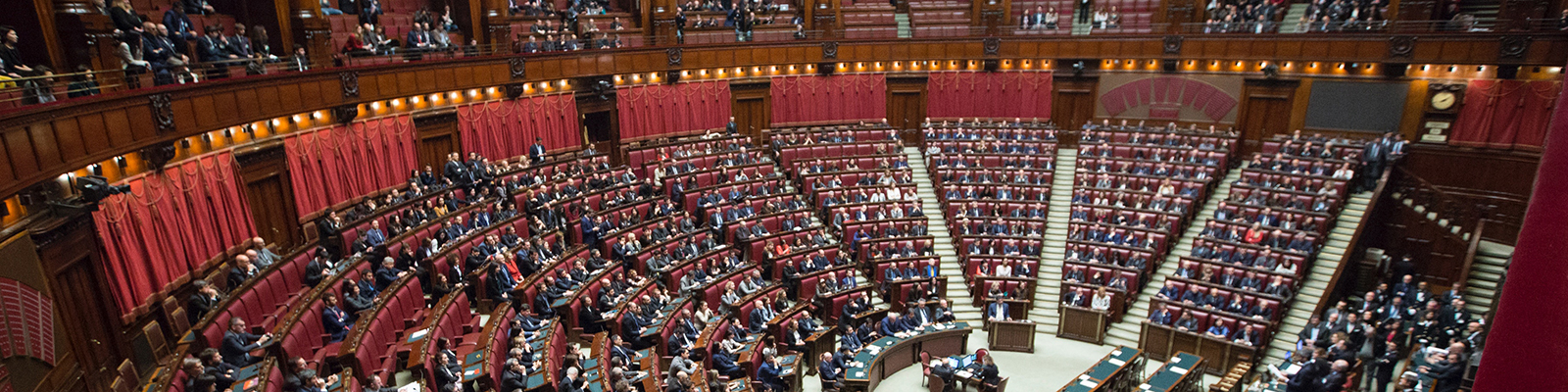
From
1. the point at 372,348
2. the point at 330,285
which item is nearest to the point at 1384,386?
the point at 372,348

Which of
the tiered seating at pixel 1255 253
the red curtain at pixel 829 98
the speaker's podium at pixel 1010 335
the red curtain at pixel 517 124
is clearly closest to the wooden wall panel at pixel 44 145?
the red curtain at pixel 517 124

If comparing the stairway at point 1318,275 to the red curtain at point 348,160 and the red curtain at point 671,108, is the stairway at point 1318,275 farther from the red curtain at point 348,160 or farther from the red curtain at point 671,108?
the red curtain at point 348,160

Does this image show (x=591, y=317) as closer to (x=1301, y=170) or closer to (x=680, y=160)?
(x=680, y=160)

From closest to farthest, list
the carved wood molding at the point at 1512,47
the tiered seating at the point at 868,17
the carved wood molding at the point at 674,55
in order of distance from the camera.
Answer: the carved wood molding at the point at 1512,47, the carved wood molding at the point at 674,55, the tiered seating at the point at 868,17

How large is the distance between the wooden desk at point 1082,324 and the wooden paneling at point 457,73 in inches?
301

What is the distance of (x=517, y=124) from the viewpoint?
48.8ft

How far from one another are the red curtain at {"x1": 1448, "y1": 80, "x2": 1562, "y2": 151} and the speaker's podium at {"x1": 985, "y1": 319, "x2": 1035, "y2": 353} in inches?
360

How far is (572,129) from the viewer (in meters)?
15.9

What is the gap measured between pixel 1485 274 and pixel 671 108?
13112mm

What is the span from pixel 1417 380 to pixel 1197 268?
386 centimetres

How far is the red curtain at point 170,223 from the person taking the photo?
7.83 meters

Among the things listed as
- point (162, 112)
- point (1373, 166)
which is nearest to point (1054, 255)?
point (1373, 166)

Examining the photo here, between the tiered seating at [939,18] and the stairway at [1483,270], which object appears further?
the tiered seating at [939,18]

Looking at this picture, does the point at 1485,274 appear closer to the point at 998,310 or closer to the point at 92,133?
the point at 998,310
